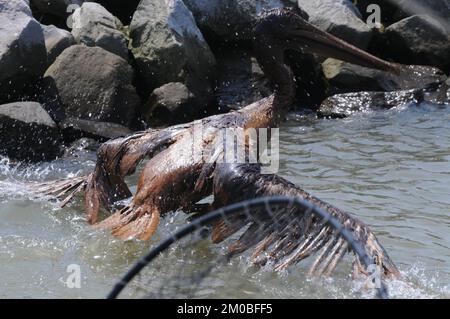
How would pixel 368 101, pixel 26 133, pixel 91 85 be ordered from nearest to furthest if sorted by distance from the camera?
pixel 26 133 < pixel 91 85 < pixel 368 101

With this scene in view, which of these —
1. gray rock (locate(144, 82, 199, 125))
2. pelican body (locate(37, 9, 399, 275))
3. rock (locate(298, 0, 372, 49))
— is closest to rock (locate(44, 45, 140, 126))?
gray rock (locate(144, 82, 199, 125))

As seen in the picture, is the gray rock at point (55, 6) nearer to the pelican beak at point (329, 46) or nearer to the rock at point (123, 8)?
the rock at point (123, 8)

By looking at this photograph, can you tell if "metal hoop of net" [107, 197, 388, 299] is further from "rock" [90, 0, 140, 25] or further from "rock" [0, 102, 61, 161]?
"rock" [90, 0, 140, 25]

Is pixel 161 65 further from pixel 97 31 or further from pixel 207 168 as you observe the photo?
pixel 207 168

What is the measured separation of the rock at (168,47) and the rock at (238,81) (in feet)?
1.35

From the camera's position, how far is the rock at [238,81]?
10922 mm

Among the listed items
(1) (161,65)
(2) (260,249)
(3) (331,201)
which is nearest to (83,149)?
(1) (161,65)

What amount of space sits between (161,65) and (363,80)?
2.94 m

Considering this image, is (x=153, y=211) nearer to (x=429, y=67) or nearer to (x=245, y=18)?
(x=245, y=18)

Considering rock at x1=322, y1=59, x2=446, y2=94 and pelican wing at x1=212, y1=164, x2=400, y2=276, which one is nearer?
pelican wing at x1=212, y1=164, x2=400, y2=276

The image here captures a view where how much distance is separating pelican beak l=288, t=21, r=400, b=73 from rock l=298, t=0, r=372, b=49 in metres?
5.17

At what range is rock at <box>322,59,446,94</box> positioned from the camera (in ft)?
37.0

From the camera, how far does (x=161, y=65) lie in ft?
33.5
